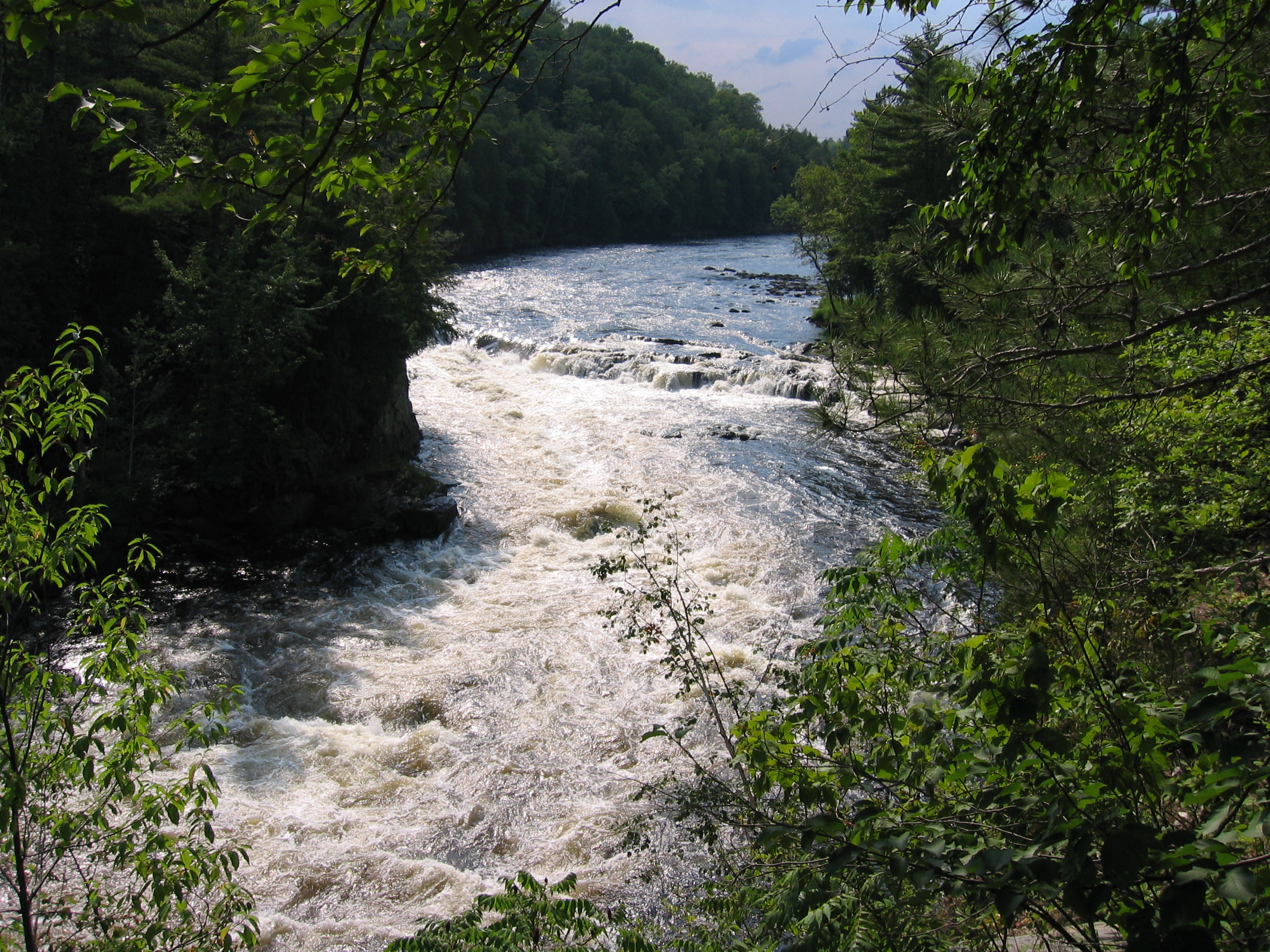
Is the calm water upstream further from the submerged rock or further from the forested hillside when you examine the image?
the forested hillside

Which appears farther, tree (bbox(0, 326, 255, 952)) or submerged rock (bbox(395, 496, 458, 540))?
submerged rock (bbox(395, 496, 458, 540))

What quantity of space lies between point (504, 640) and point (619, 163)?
2108 inches

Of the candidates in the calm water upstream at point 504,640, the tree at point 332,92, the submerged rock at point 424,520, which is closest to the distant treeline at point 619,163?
the calm water upstream at point 504,640

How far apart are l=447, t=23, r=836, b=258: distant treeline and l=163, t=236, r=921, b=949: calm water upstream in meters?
28.4

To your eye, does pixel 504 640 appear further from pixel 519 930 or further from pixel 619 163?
pixel 619 163

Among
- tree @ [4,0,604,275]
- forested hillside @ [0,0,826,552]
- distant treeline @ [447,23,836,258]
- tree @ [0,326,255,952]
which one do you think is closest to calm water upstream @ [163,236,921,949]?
forested hillside @ [0,0,826,552]

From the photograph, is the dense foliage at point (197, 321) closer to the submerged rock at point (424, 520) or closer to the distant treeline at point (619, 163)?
the submerged rock at point (424, 520)

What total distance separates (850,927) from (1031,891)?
0.72 m

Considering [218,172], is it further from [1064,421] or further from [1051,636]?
[1064,421]

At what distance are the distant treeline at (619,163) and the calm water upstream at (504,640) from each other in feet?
93.0

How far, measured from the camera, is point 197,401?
11117mm

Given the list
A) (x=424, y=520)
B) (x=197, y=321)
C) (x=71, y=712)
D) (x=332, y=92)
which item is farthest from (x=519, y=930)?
(x=197, y=321)

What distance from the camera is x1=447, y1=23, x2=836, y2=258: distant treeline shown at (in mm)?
44781

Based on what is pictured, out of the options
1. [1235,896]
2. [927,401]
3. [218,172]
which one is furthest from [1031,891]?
[218,172]
